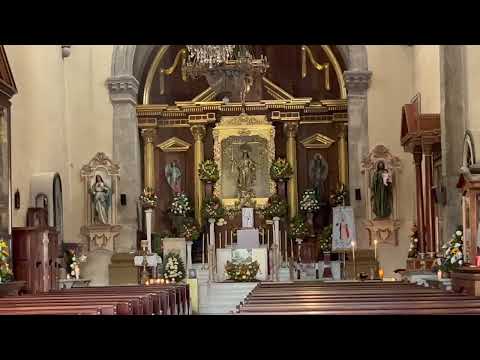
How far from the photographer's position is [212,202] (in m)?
21.2

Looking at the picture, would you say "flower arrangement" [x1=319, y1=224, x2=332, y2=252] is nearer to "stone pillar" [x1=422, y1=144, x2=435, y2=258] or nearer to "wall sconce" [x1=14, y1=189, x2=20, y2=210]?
"stone pillar" [x1=422, y1=144, x2=435, y2=258]

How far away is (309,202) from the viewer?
21172mm

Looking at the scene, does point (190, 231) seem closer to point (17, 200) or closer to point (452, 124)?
point (17, 200)

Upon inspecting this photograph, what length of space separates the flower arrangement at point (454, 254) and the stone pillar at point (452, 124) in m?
1.26

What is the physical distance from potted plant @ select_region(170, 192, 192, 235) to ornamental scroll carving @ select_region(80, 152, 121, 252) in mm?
1721

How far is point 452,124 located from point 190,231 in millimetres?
8733

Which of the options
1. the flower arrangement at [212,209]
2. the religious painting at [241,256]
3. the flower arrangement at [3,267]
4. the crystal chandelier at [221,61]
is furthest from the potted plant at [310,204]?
the flower arrangement at [3,267]

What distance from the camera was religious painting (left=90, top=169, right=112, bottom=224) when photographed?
64.6 feet

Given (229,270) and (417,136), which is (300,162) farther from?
(417,136)

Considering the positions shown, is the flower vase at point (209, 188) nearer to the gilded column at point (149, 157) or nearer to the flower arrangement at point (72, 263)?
the gilded column at point (149, 157)
